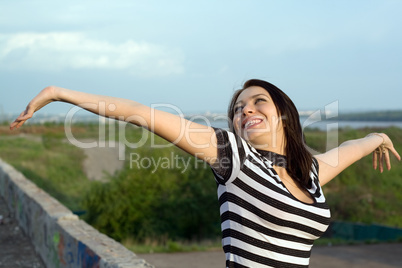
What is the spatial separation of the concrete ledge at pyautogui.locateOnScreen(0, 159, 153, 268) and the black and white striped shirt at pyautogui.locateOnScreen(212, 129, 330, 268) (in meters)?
1.88

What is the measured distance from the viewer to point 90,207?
18719 millimetres

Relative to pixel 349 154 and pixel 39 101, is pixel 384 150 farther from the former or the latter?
pixel 39 101

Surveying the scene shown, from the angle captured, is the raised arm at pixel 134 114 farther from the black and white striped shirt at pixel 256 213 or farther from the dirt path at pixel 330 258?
the dirt path at pixel 330 258

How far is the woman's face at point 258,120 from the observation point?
2.07 m

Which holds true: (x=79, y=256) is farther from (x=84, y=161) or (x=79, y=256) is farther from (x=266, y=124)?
(x=84, y=161)

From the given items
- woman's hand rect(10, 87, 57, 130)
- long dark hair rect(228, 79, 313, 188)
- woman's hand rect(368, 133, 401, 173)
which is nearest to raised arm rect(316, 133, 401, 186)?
woman's hand rect(368, 133, 401, 173)

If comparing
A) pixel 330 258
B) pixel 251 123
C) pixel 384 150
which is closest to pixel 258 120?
pixel 251 123

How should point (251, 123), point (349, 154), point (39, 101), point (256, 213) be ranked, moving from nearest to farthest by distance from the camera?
point (39, 101) → point (256, 213) → point (251, 123) → point (349, 154)

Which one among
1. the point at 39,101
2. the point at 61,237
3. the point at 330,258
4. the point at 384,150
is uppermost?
the point at 39,101

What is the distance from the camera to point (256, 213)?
1.90 metres

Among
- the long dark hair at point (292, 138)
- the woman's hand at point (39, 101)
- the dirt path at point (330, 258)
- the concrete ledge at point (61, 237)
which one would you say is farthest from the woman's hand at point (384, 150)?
the dirt path at point (330, 258)

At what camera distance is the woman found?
1.81 m

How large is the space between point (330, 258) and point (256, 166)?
10964 millimetres

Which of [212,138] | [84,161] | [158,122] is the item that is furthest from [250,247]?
[84,161]
